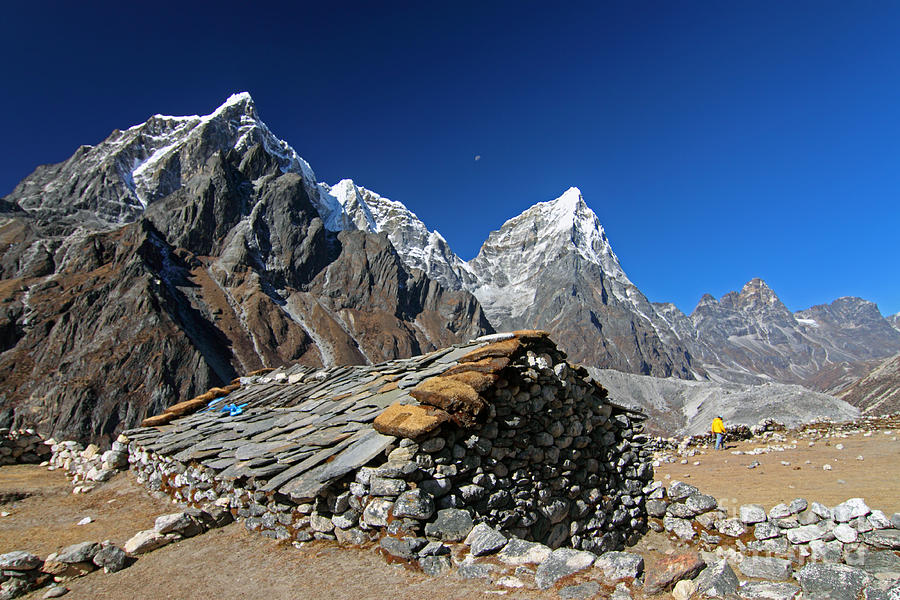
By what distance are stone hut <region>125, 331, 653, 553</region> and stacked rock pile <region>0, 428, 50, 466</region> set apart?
240 inches

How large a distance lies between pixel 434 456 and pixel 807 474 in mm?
13611

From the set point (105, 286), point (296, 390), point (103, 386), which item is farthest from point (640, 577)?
point (105, 286)

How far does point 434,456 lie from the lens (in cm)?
628

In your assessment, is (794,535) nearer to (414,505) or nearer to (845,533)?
(845,533)

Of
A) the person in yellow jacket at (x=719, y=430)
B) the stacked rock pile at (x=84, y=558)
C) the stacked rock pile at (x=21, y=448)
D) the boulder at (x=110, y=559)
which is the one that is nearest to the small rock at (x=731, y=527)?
the stacked rock pile at (x=84, y=558)

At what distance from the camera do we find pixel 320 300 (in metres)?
154

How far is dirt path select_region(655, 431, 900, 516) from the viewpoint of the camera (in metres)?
11.0

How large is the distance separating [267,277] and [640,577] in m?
157

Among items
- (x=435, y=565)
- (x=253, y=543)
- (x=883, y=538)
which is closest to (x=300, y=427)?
(x=253, y=543)

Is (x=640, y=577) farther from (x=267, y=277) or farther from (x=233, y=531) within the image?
(x=267, y=277)

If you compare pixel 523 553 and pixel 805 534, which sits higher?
pixel 523 553

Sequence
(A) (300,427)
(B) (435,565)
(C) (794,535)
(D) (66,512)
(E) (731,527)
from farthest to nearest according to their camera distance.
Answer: (D) (66,512) → (A) (300,427) → (E) (731,527) → (C) (794,535) → (B) (435,565)

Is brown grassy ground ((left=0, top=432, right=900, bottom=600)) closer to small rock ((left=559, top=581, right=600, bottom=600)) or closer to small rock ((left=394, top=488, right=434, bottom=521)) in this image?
small rock ((left=559, top=581, right=600, bottom=600))

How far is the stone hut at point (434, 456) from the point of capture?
6172mm
